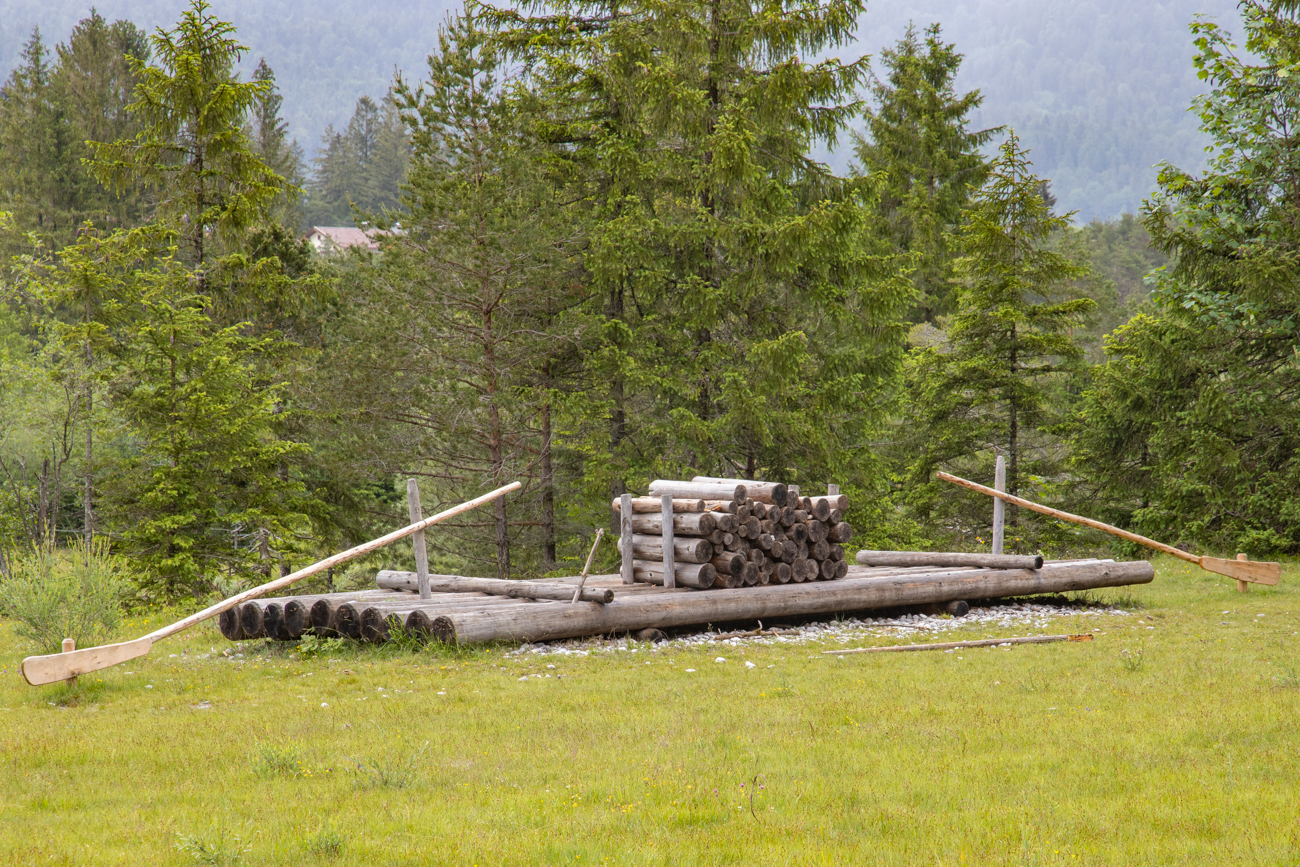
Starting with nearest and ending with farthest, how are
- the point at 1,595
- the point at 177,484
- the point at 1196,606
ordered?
the point at 1,595
the point at 1196,606
the point at 177,484

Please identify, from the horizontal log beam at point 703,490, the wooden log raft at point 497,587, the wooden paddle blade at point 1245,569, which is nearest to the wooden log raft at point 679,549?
the horizontal log beam at point 703,490

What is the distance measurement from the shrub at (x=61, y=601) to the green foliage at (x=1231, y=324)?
Result: 67.0ft

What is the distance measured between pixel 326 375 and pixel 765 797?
1639 cm

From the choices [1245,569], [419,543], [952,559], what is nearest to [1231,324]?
[1245,569]

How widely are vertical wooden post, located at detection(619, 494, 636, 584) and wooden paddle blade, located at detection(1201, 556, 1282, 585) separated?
9458mm

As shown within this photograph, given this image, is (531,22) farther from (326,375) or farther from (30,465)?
(30,465)

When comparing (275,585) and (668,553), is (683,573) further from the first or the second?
(275,585)

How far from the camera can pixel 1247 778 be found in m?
5.51

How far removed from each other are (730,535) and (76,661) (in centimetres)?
765

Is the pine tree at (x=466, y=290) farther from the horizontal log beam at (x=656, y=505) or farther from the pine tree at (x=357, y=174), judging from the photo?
the pine tree at (x=357, y=174)

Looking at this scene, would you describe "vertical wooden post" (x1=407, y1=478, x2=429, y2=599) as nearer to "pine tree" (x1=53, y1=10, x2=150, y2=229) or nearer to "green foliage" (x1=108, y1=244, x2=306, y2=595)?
"green foliage" (x1=108, y1=244, x2=306, y2=595)

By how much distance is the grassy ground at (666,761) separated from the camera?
4621 mm

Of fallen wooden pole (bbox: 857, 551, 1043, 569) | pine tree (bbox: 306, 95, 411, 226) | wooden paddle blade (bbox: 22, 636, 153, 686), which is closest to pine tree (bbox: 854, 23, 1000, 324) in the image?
fallen wooden pole (bbox: 857, 551, 1043, 569)

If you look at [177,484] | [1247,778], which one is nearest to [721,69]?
[177,484]
